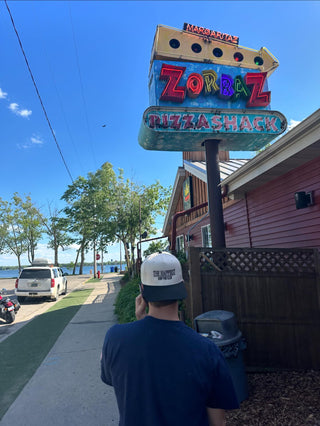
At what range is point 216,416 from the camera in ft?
4.58

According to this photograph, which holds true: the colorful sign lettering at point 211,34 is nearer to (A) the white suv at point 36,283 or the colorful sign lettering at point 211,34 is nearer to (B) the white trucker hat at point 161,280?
(B) the white trucker hat at point 161,280

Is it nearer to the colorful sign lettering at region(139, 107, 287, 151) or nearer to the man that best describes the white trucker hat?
the man

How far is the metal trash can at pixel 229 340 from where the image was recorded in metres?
3.55

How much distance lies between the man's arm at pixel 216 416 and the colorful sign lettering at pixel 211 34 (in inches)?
319

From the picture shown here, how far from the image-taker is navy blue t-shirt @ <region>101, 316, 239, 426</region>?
1.33 m

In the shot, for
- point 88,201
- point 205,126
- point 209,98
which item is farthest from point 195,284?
point 88,201

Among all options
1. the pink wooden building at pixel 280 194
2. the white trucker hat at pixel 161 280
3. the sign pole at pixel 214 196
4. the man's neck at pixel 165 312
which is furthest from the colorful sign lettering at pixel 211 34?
the man's neck at pixel 165 312

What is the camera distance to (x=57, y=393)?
4133 millimetres

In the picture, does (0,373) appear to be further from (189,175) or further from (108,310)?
(189,175)

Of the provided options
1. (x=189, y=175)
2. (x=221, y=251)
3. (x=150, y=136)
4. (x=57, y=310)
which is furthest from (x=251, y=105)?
(x=57, y=310)

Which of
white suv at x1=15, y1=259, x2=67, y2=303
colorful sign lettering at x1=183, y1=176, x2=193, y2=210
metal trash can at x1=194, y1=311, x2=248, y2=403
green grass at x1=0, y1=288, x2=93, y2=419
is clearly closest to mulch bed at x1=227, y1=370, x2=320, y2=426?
metal trash can at x1=194, y1=311, x2=248, y2=403

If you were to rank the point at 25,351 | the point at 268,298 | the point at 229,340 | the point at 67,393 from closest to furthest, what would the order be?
1. the point at 229,340
2. the point at 67,393
3. the point at 268,298
4. the point at 25,351

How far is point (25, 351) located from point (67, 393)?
255cm

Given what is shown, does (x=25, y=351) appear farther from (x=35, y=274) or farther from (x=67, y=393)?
(x=35, y=274)
